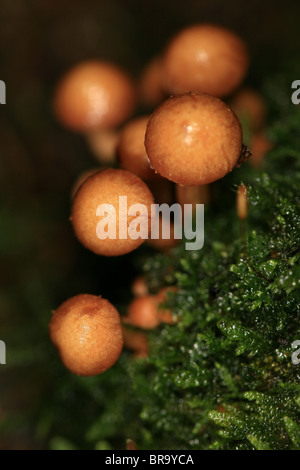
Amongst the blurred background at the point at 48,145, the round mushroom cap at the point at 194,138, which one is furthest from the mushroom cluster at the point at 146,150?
the blurred background at the point at 48,145

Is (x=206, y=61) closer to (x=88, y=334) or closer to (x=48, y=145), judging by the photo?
(x=88, y=334)

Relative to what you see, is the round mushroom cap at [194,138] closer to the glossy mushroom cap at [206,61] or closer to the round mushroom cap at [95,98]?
the glossy mushroom cap at [206,61]

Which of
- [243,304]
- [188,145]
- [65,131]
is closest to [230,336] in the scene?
[243,304]

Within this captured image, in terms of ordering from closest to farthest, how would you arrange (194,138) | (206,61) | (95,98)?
(194,138) < (206,61) < (95,98)

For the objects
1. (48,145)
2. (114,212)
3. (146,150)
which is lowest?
(114,212)

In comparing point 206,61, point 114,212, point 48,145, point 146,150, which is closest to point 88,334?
point 114,212

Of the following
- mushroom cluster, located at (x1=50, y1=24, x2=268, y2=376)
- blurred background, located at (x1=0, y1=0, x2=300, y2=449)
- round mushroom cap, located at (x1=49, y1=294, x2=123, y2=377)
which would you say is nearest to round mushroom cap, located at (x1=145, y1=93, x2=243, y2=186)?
mushroom cluster, located at (x1=50, y1=24, x2=268, y2=376)
